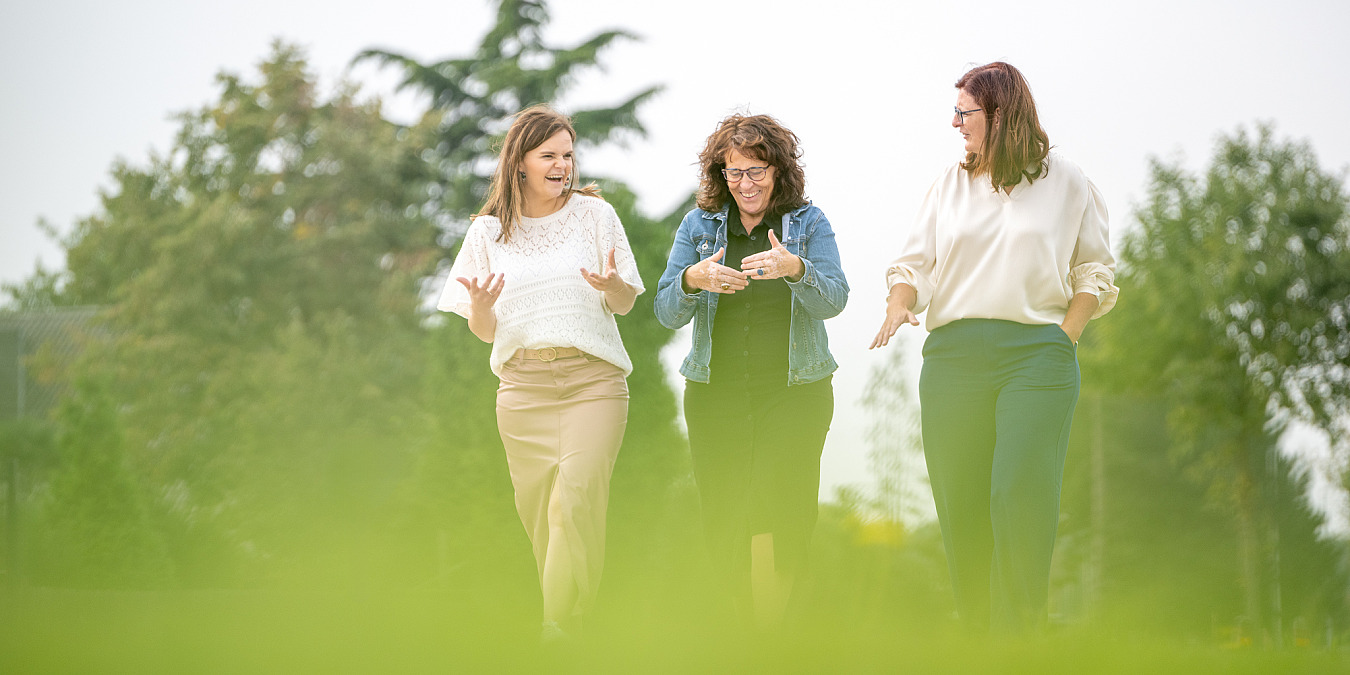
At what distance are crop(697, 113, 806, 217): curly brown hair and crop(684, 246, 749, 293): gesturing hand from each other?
1.25 feet

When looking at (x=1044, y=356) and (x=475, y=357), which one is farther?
(x=475, y=357)

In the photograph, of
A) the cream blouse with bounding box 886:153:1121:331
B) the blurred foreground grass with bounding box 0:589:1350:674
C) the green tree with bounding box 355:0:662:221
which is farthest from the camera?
the green tree with bounding box 355:0:662:221

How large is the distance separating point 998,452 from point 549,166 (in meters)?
2.01

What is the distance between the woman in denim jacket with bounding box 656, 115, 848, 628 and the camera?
159 inches

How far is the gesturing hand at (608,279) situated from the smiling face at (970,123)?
1.33m

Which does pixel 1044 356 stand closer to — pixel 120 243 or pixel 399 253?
pixel 399 253

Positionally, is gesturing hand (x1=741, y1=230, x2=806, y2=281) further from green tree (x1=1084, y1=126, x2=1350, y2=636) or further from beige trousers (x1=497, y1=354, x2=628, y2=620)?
green tree (x1=1084, y1=126, x2=1350, y2=636)

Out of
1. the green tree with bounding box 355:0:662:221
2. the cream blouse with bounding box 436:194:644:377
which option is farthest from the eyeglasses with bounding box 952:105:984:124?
the green tree with bounding box 355:0:662:221

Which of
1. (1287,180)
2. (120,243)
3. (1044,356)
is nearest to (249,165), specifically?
(120,243)

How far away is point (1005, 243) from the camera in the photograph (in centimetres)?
364

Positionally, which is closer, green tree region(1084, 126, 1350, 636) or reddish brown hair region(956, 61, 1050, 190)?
reddish brown hair region(956, 61, 1050, 190)

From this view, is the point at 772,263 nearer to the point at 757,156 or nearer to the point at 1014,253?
the point at 757,156

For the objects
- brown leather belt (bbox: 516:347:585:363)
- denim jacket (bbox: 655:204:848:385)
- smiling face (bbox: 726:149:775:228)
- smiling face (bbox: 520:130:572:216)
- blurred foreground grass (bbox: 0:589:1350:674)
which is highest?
smiling face (bbox: 520:130:572:216)

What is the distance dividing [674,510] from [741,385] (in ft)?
16.3
